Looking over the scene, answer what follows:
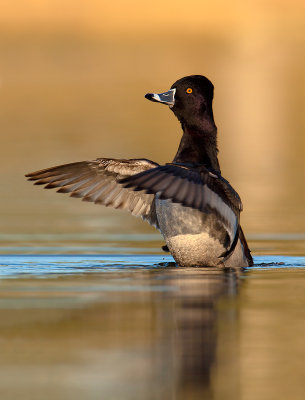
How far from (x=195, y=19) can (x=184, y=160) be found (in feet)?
181

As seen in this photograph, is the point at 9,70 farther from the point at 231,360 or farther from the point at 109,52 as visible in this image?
the point at 231,360

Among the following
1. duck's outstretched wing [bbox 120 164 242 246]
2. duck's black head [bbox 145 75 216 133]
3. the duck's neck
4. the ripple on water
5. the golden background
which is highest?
the golden background

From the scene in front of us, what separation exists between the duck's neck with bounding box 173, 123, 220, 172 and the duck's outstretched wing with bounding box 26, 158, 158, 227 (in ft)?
1.46

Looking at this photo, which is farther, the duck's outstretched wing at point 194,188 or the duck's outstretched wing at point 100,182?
the duck's outstretched wing at point 100,182

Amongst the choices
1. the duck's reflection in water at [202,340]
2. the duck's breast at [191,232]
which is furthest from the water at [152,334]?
the duck's breast at [191,232]

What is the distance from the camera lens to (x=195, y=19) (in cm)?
6400

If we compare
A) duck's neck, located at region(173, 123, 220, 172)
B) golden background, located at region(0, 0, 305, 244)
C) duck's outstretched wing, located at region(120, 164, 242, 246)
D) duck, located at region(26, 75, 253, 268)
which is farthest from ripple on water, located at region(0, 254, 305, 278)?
golden background, located at region(0, 0, 305, 244)

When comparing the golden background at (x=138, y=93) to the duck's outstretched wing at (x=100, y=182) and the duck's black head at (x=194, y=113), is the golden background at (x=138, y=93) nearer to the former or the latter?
the duck's outstretched wing at (x=100, y=182)

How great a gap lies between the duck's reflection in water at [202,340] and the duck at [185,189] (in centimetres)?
69

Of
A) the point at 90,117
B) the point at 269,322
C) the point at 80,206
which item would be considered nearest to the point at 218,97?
the point at 90,117

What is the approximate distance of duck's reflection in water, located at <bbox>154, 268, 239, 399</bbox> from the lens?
5.23 meters

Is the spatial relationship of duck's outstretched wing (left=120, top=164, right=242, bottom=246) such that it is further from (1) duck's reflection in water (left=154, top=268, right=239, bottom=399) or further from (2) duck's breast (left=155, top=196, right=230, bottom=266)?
(1) duck's reflection in water (left=154, top=268, right=239, bottom=399)

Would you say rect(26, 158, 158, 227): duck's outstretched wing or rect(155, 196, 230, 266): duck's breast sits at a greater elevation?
rect(26, 158, 158, 227): duck's outstretched wing

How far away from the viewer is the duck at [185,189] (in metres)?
8.48
